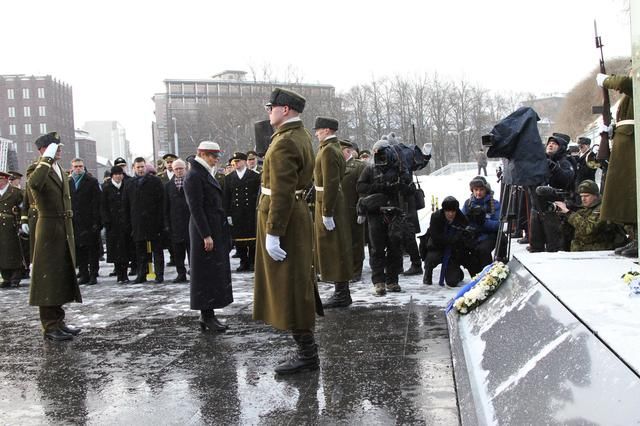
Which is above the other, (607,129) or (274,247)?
(607,129)

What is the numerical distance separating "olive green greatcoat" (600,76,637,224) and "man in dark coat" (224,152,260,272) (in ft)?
23.3

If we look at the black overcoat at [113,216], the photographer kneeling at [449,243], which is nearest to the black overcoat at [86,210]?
the black overcoat at [113,216]

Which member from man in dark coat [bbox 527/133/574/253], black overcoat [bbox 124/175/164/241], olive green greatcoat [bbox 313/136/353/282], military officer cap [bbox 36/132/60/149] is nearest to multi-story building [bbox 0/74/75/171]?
black overcoat [bbox 124/175/164/241]

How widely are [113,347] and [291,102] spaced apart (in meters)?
2.79

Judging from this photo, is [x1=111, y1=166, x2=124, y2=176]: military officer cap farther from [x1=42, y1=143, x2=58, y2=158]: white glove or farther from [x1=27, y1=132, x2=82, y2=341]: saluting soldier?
[x1=42, y1=143, x2=58, y2=158]: white glove

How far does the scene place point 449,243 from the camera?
8508 mm

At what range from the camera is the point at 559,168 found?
9422 mm

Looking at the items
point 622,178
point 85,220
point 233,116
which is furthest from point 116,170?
point 233,116

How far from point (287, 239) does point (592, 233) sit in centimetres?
351

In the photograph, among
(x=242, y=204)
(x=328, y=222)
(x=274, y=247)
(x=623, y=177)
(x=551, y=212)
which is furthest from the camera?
(x=242, y=204)

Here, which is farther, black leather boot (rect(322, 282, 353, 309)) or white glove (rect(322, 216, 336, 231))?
black leather boot (rect(322, 282, 353, 309))

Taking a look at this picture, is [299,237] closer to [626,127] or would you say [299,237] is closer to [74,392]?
[74,392]

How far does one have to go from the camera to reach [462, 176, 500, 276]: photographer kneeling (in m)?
8.46

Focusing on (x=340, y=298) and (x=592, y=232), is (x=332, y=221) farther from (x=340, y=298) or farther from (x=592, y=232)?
(x=592, y=232)
